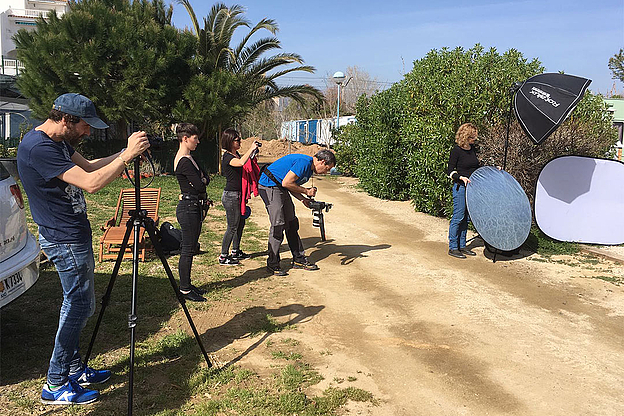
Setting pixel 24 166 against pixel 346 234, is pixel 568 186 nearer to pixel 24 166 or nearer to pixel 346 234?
pixel 346 234

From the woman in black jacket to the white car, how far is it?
5.62 m

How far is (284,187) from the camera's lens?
256 inches

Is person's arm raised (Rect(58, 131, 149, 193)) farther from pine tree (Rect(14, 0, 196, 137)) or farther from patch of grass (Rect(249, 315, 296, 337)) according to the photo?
pine tree (Rect(14, 0, 196, 137))

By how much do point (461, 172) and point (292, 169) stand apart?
2.78 m

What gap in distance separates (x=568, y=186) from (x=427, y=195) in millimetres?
3107

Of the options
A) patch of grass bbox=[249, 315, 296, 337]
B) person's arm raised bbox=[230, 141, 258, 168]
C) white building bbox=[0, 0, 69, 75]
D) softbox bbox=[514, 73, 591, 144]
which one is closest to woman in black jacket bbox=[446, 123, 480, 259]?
softbox bbox=[514, 73, 591, 144]

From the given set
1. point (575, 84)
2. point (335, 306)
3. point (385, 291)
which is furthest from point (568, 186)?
point (335, 306)

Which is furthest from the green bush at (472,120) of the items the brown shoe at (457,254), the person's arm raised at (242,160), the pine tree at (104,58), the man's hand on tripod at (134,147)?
the pine tree at (104,58)

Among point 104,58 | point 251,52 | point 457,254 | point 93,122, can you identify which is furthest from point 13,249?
point 251,52

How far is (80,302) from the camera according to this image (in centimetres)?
346

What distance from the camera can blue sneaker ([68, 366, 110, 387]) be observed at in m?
→ 3.64

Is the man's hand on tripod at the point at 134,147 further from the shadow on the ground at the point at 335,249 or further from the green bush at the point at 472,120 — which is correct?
the green bush at the point at 472,120

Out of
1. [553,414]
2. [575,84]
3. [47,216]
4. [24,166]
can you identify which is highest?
[575,84]

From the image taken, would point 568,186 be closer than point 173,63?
Yes
